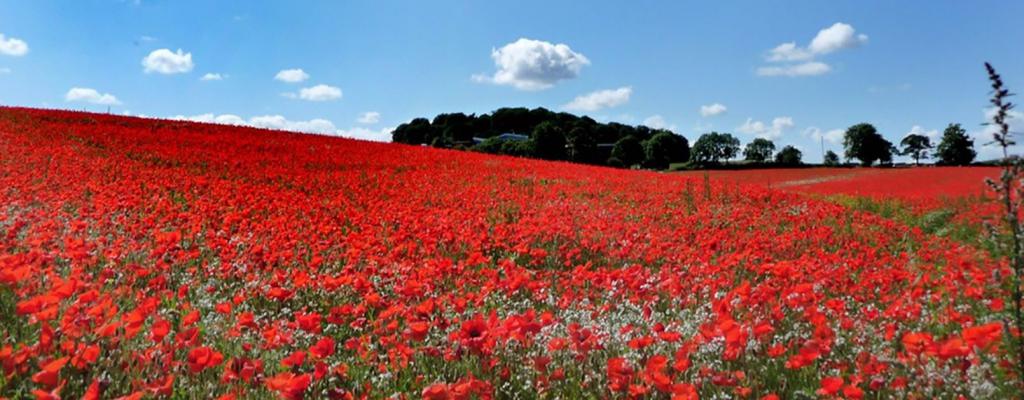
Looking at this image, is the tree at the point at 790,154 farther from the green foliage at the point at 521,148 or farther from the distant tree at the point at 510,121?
the distant tree at the point at 510,121

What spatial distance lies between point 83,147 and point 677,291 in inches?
597

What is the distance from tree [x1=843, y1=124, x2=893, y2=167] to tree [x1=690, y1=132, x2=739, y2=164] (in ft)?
56.7

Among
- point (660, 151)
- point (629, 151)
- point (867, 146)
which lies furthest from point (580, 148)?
point (867, 146)

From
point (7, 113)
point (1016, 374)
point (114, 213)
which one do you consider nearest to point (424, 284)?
point (1016, 374)

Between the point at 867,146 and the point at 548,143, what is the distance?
40.5 metres

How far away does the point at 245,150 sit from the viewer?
16969 mm

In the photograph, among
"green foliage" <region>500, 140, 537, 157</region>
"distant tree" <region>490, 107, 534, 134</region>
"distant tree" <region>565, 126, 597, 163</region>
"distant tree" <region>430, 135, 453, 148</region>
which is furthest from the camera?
"distant tree" <region>490, 107, 534, 134</region>

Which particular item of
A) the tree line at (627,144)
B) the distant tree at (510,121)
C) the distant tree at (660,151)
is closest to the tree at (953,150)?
the tree line at (627,144)

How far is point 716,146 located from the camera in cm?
8938

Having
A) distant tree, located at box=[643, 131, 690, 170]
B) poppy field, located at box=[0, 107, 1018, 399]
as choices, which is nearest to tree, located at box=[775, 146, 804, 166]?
distant tree, located at box=[643, 131, 690, 170]

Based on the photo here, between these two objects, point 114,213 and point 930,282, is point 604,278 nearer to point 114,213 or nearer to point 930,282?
point 930,282

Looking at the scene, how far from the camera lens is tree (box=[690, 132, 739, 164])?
281ft

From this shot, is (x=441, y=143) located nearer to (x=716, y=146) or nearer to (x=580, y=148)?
(x=580, y=148)

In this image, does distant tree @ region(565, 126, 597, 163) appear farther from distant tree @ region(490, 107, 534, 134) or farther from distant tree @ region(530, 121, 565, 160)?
distant tree @ region(490, 107, 534, 134)
